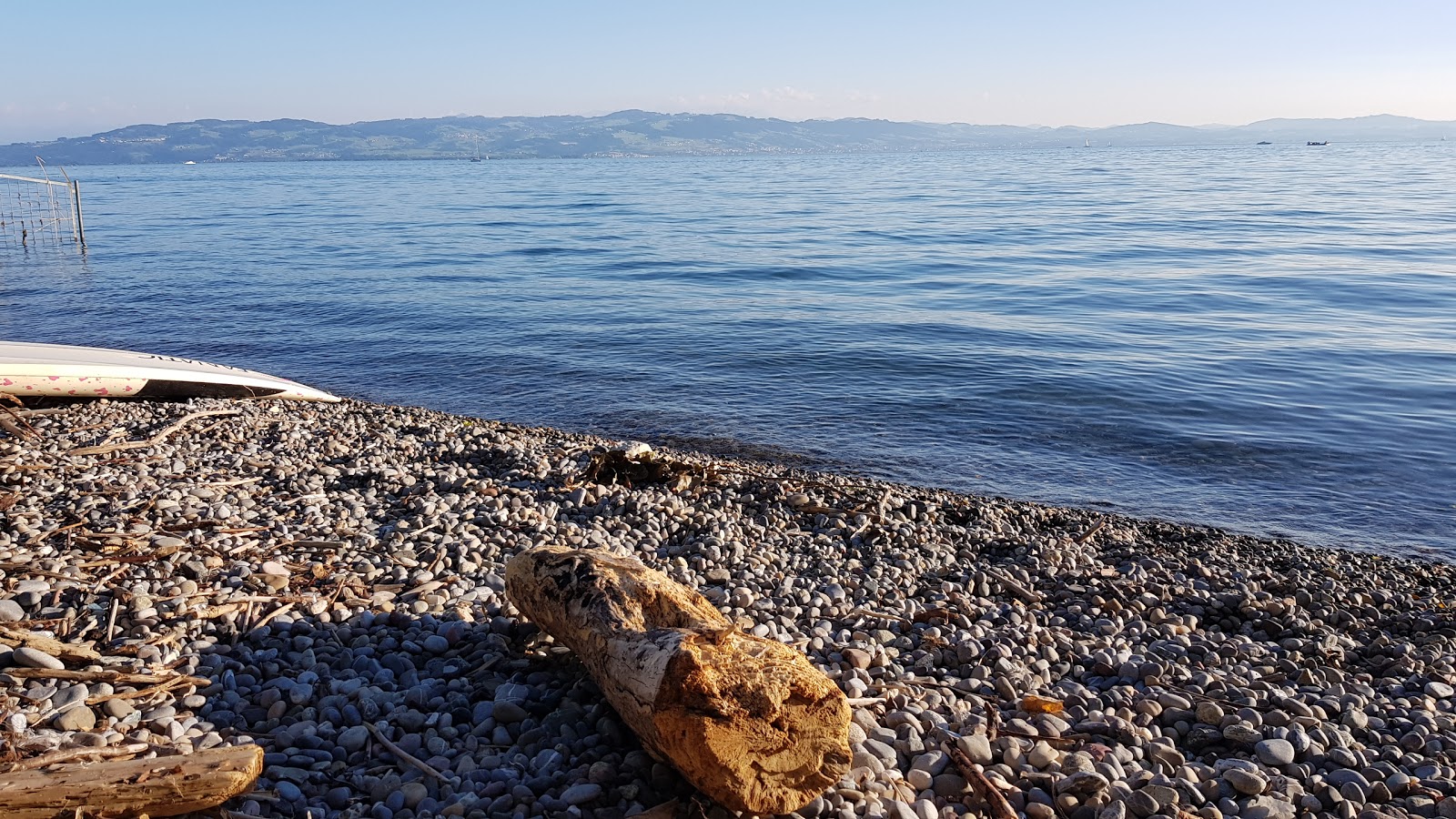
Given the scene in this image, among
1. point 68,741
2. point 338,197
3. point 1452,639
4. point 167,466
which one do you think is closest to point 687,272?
point 167,466

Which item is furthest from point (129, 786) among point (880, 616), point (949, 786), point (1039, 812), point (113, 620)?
point (880, 616)

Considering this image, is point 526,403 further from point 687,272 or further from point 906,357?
point 687,272

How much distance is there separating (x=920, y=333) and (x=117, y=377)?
14.0m

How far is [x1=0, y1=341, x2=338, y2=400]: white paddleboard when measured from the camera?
31.9ft

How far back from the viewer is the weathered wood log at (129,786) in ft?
10.5

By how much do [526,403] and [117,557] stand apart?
9597mm

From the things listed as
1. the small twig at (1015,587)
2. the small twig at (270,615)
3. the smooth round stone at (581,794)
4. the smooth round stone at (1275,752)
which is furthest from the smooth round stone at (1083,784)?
the small twig at (270,615)

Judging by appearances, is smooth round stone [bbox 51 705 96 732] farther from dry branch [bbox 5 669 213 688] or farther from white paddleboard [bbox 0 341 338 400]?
white paddleboard [bbox 0 341 338 400]

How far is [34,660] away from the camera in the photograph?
415 centimetres

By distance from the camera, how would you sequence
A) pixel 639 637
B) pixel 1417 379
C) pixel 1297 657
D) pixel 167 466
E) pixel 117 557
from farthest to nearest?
pixel 1417 379 → pixel 167 466 → pixel 1297 657 → pixel 117 557 → pixel 639 637

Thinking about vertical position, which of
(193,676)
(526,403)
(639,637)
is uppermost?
(639,637)

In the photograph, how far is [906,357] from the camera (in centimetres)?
1739

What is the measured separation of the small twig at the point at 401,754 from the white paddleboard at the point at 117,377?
7.89 m

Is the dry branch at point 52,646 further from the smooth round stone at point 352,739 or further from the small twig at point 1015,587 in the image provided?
the small twig at point 1015,587
